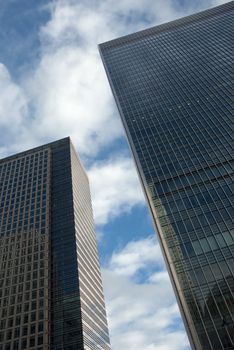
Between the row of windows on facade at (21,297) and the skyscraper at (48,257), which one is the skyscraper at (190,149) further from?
the row of windows on facade at (21,297)

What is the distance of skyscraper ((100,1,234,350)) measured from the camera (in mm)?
53906

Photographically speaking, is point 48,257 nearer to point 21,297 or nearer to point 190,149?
point 21,297

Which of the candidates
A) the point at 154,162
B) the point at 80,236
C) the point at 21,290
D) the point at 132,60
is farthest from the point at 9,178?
the point at 154,162

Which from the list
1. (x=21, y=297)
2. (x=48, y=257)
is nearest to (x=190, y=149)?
(x=48, y=257)

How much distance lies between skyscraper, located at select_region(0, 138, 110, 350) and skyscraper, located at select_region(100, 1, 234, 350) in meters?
39.5

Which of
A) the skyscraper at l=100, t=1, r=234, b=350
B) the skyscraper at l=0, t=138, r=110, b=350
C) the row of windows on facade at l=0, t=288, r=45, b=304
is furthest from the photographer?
the row of windows on facade at l=0, t=288, r=45, b=304

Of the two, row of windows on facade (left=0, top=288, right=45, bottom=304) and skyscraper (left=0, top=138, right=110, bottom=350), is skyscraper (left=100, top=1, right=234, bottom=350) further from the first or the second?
row of windows on facade (left=0, top=288, right=45, bottom=304)

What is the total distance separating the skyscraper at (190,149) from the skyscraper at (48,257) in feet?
130

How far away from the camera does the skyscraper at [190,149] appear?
5391cm

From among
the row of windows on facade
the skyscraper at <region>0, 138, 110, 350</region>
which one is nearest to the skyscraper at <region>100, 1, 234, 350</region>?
the skyscraper at <region>0, 138, 110, 350</region>

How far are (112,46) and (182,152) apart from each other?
254 ft

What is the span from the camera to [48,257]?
10125 centimetres

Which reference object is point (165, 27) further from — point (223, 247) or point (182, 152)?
point (223, 247)

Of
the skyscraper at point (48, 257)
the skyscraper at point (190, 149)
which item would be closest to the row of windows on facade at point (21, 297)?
the skyscraper at point (48, 257)
